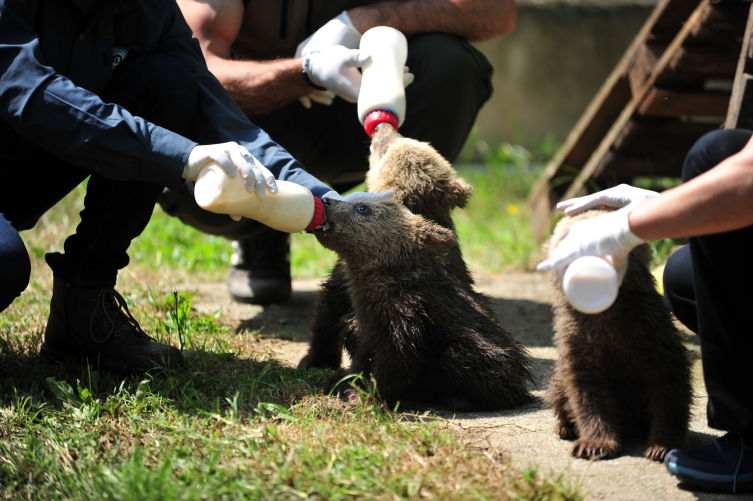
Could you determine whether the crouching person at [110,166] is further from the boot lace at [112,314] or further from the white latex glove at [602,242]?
the white latex glove at [602,242]

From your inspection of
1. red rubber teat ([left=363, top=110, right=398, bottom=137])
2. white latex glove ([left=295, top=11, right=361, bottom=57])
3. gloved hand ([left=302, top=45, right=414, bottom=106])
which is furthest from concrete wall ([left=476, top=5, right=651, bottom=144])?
red rubber teat ([left=363, top=110, right=398, bottom=137])

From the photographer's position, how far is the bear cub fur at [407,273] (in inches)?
96.5

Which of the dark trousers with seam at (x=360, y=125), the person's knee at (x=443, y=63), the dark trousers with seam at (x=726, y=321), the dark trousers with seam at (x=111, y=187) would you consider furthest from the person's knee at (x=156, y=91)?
the dark trousers with seam at (x=726, y=321)

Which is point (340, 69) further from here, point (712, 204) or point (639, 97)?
point (639, 97)

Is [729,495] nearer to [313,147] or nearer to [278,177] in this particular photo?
[278,177]

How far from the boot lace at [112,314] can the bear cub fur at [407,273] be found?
0.75 m

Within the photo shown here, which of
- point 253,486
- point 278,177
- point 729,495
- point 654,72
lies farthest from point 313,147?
point 729,495

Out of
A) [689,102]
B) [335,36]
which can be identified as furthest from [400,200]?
[689,102]

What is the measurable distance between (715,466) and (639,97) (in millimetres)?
3186

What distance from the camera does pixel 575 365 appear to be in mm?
2082

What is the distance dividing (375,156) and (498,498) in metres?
1.69

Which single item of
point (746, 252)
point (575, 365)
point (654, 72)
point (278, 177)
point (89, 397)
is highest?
point (654, 72)

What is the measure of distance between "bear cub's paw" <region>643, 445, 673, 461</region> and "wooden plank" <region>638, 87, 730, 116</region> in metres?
2.97

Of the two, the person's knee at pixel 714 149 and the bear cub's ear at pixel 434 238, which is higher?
the person's knee at pixel 714 149
